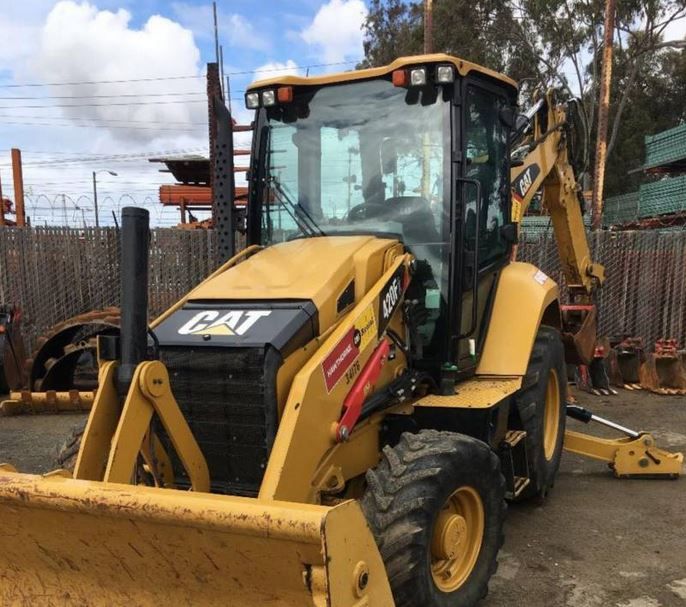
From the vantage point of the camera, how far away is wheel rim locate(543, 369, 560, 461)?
5.32 metres

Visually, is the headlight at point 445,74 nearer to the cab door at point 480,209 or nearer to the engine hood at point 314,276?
the cab door at point 480,209

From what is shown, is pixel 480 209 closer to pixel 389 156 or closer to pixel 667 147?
pixel 389 156

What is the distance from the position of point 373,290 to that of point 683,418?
582 cm

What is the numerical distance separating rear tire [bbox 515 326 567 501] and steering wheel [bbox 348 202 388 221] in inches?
61.7

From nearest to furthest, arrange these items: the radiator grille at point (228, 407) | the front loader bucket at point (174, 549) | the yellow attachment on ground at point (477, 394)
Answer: the front loader bucket at point (174, 549) → the radiator grille at point (228, 407) → the yellow attachment on ground at point (477, 394)

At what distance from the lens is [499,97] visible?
4660mm

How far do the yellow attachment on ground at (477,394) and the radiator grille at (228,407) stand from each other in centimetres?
113

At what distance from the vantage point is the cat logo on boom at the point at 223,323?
131 inches

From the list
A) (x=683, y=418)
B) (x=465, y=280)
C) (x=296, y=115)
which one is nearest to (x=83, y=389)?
(x=296, y=115)

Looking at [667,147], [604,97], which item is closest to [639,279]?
[604,97]

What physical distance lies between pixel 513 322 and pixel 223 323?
218 centimetres

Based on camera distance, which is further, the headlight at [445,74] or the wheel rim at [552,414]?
the wheel rim at [552,414]

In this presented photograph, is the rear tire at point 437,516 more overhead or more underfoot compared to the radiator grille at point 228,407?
more underfoot

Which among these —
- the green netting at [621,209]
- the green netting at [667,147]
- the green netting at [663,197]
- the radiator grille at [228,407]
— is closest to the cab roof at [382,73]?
the radiator grille at [228,407]
